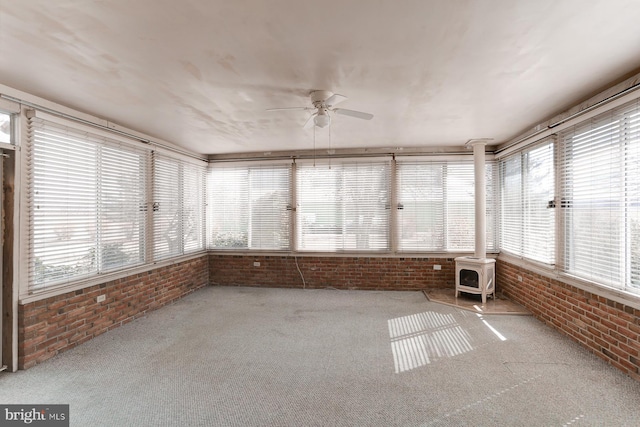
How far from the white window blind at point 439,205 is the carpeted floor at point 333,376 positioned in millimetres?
1707

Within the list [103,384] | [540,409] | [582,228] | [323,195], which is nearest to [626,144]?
[582,228]

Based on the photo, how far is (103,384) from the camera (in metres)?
2.55

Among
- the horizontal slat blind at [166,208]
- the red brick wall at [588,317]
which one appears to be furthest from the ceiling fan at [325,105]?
the red brick wall at [588,317]

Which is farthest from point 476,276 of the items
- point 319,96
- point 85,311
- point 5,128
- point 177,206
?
point 5,128

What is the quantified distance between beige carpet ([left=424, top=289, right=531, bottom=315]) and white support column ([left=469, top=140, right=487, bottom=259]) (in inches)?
28.9

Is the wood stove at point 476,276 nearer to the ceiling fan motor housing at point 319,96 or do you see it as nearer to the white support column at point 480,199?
the white support column at point 480,199

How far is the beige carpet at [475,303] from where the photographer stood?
4309 millimetres

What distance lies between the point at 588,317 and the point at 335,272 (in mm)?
3650

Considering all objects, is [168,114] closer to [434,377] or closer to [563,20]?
[563,20]

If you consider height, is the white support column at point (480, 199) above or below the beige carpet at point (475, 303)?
above

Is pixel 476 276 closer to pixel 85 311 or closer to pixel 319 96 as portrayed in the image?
pixel 319 96

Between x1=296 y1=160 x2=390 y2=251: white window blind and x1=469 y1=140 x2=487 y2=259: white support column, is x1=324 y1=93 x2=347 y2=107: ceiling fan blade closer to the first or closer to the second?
x1=296 y1=160 x2=390 y2=251: white window blind

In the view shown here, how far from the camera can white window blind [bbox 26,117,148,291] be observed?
9.90 feet

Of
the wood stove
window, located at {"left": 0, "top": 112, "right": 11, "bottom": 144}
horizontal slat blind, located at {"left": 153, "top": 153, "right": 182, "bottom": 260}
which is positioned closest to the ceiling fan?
window, located at {"left": 0, "top": 112, "right": 11, "bottom": 144}
